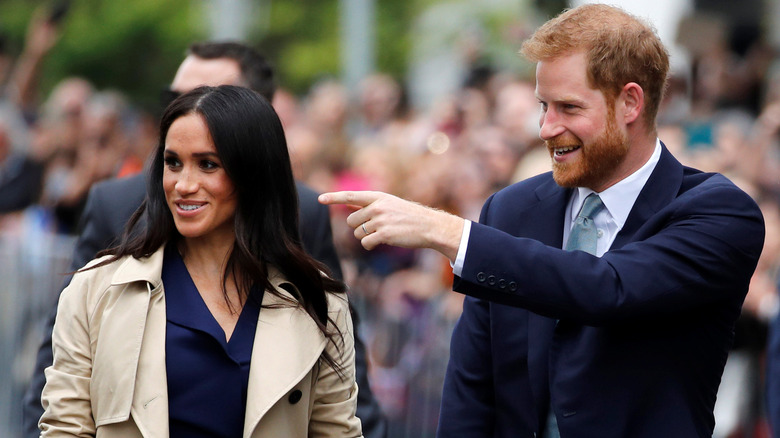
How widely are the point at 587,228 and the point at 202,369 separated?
1282 mm

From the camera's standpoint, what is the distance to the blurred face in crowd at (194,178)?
384cm

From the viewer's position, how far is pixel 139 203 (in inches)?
188

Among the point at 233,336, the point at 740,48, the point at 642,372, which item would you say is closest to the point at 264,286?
the point at 233,336

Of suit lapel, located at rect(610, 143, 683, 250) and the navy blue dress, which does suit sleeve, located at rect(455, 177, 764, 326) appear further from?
the navy blue dress

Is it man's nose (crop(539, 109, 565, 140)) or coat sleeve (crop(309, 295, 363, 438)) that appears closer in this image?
man's nose (crop(539, 109, 565, 140))

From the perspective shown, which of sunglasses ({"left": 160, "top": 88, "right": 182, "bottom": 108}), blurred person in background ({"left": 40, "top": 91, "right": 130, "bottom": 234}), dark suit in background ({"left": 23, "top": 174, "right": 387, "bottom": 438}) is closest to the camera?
dark suit in background ({"left": 23, "top": 174, "right": 387, "bottom": 438})

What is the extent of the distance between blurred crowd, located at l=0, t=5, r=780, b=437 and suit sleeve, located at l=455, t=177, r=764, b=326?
2.99 m

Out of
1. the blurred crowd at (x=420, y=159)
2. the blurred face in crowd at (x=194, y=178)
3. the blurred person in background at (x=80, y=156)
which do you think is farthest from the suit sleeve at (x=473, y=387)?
the blurred person in background at (x=80, y=156)

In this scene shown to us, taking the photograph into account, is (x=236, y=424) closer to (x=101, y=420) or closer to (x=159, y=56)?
(x=101, y=420)

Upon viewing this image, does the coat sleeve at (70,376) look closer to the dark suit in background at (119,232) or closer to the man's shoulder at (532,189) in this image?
the dark suit in background at (119,232)

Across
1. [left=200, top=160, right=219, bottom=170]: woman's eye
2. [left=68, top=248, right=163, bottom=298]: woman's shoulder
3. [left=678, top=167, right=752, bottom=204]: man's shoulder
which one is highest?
[left=200, top=160, right=219, bottom=170]: woman's eye

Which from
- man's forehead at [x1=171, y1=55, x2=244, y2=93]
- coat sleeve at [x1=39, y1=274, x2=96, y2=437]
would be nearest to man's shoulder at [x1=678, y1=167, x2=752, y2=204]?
coat sleeve at [x1=39, y1=274, x2=96, y2=437]

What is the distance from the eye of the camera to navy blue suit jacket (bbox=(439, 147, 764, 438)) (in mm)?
3596

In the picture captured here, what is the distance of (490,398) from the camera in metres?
4.14
